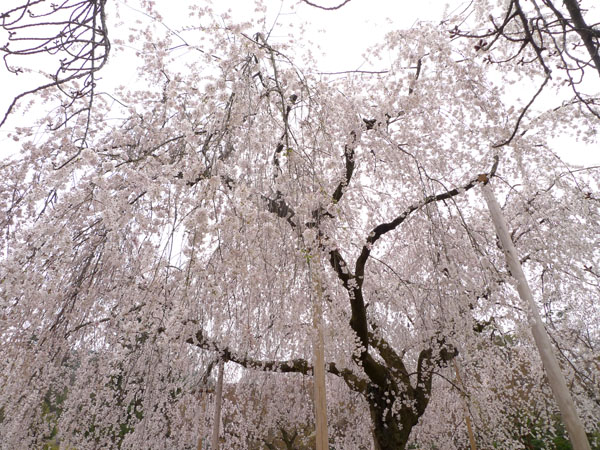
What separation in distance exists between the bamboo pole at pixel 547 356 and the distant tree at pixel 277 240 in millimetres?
248

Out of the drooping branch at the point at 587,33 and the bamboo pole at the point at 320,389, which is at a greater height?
the drooping branch at the point at 587,33

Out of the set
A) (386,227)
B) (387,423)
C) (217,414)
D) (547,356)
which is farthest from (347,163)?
(217,414)

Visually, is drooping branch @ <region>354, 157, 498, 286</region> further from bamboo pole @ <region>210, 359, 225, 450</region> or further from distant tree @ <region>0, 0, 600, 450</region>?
bamboo pole @ <region>210, 359, 225, 450</region>

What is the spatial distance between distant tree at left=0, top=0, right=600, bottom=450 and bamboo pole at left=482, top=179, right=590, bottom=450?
0.81ft

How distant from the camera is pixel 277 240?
3.15 metres

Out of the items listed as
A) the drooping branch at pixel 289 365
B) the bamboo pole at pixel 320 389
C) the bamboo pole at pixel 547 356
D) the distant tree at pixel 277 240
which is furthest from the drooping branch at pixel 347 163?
the drooping branch at pixel 289 365

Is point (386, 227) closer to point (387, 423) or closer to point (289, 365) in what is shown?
point (289, 365)

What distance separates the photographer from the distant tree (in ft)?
7.59

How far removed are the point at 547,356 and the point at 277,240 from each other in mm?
3147

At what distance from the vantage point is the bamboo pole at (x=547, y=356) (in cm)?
356

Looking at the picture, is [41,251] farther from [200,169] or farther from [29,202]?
[200,169]

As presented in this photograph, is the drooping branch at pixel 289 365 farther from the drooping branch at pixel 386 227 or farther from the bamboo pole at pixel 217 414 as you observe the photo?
the drooping branch at pixel 386 227

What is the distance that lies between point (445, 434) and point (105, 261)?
8.20 m

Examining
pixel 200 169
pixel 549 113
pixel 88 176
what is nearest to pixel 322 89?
pixel 200 169
